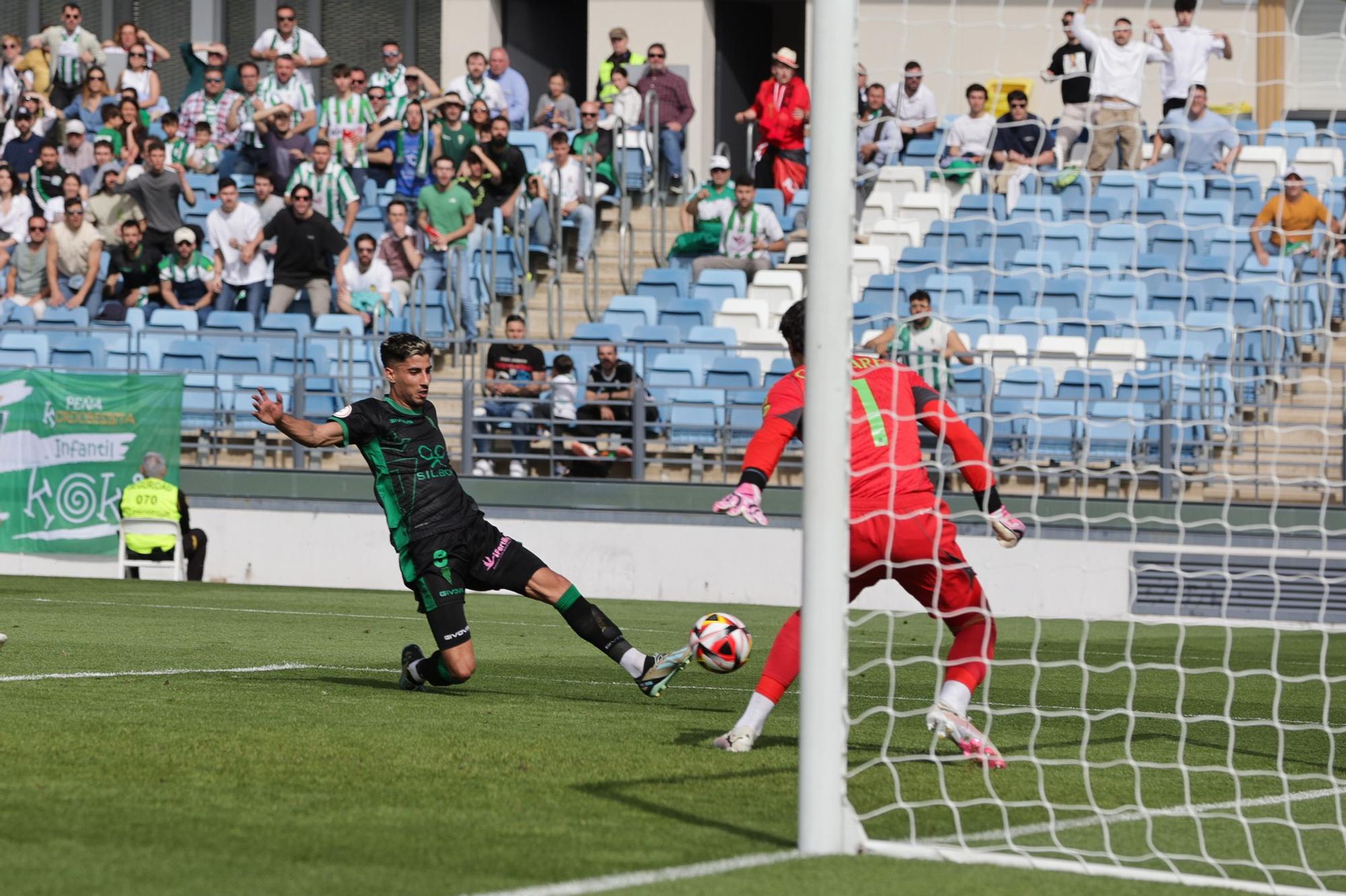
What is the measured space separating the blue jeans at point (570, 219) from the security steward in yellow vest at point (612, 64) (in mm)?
1901

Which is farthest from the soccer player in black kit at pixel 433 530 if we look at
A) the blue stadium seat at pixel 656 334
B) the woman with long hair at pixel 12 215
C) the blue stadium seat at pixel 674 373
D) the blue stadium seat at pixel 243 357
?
the woman with long hair at pixel 12 215

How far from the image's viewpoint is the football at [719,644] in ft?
26.6

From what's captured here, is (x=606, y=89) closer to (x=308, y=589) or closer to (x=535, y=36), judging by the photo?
(x=535, y=36)

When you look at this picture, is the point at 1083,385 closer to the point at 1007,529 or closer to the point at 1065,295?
the point at 1065,295

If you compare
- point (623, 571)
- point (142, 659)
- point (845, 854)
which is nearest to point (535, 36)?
point (623, 571)

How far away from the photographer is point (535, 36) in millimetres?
27625

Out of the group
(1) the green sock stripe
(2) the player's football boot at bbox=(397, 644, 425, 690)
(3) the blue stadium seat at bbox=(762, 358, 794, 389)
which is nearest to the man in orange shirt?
(3) the blue stadium seat at bbox=(762, 358, 794, 389)

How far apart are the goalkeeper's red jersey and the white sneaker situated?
0.95 metres

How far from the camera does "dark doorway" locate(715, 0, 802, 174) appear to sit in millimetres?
26844

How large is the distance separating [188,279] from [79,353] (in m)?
1.61

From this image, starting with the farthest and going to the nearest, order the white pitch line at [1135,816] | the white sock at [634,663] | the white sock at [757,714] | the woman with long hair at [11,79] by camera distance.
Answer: the woman with long hair at [11,79] < the white sock at [634,663] < the white sock at [757,714] < the white pitch line at [1135,816]

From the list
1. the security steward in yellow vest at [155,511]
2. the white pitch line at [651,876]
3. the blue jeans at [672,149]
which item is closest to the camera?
the white pitch line at [651,876]

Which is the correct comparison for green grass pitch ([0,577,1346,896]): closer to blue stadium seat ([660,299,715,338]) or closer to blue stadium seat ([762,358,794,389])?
blue stadium seat ([762,358,794,389])

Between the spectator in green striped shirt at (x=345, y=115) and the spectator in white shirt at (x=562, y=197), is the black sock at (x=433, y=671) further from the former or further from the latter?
the spectator in green striped shirt at (x=345, y=115)
